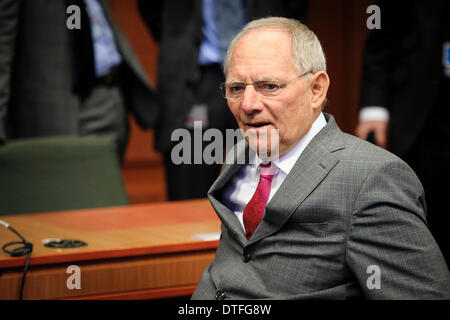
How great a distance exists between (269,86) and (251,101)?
57 millimetres

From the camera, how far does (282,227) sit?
145cm

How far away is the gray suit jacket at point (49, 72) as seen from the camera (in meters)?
3.35

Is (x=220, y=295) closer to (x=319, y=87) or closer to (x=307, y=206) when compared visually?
(x=307, y=206)

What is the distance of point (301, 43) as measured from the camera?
1505mm

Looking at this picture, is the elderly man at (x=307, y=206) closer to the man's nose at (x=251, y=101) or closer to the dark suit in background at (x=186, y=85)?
the man's nose at (x=251, y=101)

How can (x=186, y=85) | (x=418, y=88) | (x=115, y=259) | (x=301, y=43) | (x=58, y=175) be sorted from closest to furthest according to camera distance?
(x=301, y=43)
(x=115, y=259)
(x=58, y=175)
(x=418, y=88)
(x=186, y=85)

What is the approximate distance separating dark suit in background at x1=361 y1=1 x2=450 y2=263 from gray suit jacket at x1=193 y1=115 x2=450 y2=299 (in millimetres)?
1508

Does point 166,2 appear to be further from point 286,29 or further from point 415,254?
point 415,254

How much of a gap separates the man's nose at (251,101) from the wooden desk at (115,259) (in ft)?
1.83

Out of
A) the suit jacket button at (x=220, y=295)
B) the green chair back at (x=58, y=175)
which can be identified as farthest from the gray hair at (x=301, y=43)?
the green chair back at (x=58, y=175)

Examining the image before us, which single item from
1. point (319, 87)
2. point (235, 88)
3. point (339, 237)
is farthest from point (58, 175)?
point (339, 237)

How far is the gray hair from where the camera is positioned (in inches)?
59.0

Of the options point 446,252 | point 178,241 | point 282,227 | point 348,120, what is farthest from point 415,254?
point 348,120

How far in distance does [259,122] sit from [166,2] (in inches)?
80.7
